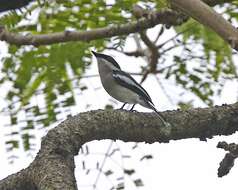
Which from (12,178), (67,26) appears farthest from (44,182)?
(67,26)

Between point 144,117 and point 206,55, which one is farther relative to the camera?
point 206,55

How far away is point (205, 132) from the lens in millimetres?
2543

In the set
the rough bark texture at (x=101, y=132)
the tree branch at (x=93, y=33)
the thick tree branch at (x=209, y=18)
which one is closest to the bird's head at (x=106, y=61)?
the tree branch at (x=93, y=33)

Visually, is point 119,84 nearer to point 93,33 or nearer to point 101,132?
point 93,33

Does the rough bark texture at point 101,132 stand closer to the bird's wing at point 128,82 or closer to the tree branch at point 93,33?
the tree branch at point 93,33

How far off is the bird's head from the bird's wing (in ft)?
0.22

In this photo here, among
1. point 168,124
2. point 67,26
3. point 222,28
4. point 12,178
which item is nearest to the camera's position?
point 222,28

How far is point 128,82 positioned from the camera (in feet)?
13.5

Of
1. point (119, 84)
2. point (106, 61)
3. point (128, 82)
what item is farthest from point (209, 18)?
point (106, 61)

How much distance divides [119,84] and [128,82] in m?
0.15

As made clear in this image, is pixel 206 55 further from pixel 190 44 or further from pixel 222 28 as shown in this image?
pixel 222 28

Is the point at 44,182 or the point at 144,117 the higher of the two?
the point at 144,117

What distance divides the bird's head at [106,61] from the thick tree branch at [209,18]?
8.16ft

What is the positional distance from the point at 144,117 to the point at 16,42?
1.04 meters
